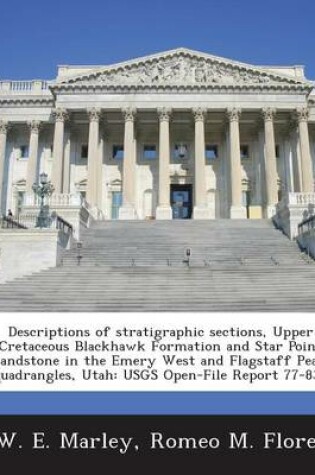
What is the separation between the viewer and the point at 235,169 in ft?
135

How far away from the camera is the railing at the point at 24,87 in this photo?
153ft

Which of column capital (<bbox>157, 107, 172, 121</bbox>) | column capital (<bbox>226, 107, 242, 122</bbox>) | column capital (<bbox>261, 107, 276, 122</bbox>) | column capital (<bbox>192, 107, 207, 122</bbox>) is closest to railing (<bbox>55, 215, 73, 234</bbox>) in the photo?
column capital (<bbox>157, 107, 172, 121</bbox>)

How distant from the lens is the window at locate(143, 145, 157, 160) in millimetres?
47681

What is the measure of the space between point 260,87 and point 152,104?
10527mm

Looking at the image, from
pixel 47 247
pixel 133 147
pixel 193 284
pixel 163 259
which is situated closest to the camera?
pixel 193 284

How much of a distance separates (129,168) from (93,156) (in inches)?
142

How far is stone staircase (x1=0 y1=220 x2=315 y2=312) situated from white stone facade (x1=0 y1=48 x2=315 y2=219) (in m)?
10.2

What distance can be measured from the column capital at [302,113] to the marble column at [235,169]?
5.53 m

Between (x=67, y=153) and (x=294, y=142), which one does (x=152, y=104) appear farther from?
(x=294, y=142)

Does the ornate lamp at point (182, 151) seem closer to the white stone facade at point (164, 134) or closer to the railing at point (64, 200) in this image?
the white stone facade at point (164, 134)

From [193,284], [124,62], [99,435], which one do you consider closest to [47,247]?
[193,284]

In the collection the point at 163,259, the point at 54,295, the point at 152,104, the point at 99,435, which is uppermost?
the point at 152,104

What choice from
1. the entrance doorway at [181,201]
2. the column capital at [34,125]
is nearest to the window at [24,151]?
the column capital at [34,125]

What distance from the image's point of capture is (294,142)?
4434cm
